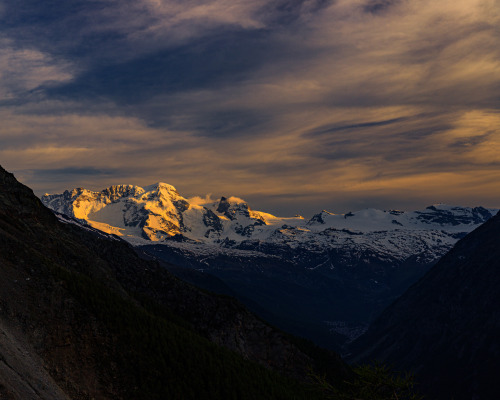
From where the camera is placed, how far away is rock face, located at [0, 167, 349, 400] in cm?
5556

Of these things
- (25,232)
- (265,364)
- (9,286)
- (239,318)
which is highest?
(25,232)

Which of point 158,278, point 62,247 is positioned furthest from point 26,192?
point 158,278

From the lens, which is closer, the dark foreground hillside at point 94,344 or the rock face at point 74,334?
the dark foreground hillside at point 94,344

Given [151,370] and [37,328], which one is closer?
[37,328]

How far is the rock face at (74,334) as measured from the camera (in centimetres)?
5556

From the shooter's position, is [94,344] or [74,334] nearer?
[74,334]

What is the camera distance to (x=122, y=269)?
450 feet

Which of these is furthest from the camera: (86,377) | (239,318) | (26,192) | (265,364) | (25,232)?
(239,318)

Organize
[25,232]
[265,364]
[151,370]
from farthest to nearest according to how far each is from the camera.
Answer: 1. [265,364]
2. [25,232]
3. [151,370]

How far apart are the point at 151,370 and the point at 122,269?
6937cm

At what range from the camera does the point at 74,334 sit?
63.6 metres

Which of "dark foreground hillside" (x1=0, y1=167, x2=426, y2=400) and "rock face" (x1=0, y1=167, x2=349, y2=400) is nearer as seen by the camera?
"dark foreground hillside" (x1=0, y1=167, x2=426, y2=400)

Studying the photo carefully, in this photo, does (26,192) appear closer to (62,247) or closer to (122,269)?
(62,247)

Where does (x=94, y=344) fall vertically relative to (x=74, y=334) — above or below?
below
